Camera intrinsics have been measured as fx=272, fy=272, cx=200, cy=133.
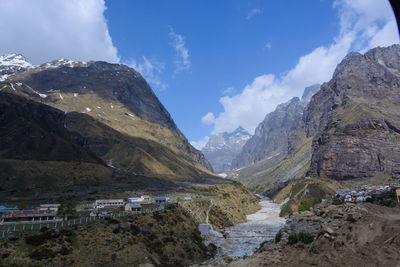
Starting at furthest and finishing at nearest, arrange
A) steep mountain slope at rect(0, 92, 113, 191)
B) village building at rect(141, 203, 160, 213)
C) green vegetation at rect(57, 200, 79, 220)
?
steep mountain slope at rect(0, 92, 113, 191) → village building at rect(141, 203, 160, 213) → green vegetation at rect(57, 200, 79, 220)

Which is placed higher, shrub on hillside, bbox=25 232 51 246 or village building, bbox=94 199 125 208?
village building, bbox=94 199 125 208

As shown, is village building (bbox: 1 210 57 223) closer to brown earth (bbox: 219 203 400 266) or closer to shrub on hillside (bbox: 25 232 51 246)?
shrub on hillside (bbox: 25 232 51 246)

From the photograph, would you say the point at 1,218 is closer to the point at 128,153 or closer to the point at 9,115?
the point at 9,115

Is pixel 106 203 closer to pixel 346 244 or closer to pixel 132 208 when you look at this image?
pixel 132 208

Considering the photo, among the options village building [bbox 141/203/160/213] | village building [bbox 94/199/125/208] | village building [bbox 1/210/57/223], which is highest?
village building [bbox 94/199/125/208]

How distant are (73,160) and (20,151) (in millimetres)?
21360

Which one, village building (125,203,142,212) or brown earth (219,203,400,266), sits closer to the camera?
brown earth (219,203,400,266)

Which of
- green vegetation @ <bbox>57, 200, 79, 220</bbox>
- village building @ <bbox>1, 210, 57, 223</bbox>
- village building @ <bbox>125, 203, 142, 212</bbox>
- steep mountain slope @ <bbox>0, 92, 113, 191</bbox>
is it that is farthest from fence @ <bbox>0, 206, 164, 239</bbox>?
steep mountain slope @ <bbox>0, 92, 113, 191</bbox>

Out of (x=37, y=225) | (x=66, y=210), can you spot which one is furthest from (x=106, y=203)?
(x=37, y=225)

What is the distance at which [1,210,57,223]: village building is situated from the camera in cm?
4699

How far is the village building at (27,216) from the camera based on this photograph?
1850 inches

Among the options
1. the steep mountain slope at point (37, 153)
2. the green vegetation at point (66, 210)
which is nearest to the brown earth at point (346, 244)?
the green vegetation at point (66, 210)

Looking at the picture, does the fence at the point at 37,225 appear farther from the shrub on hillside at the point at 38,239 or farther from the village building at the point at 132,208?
the village building at the point at 132,208

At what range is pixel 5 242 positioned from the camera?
3559cm
